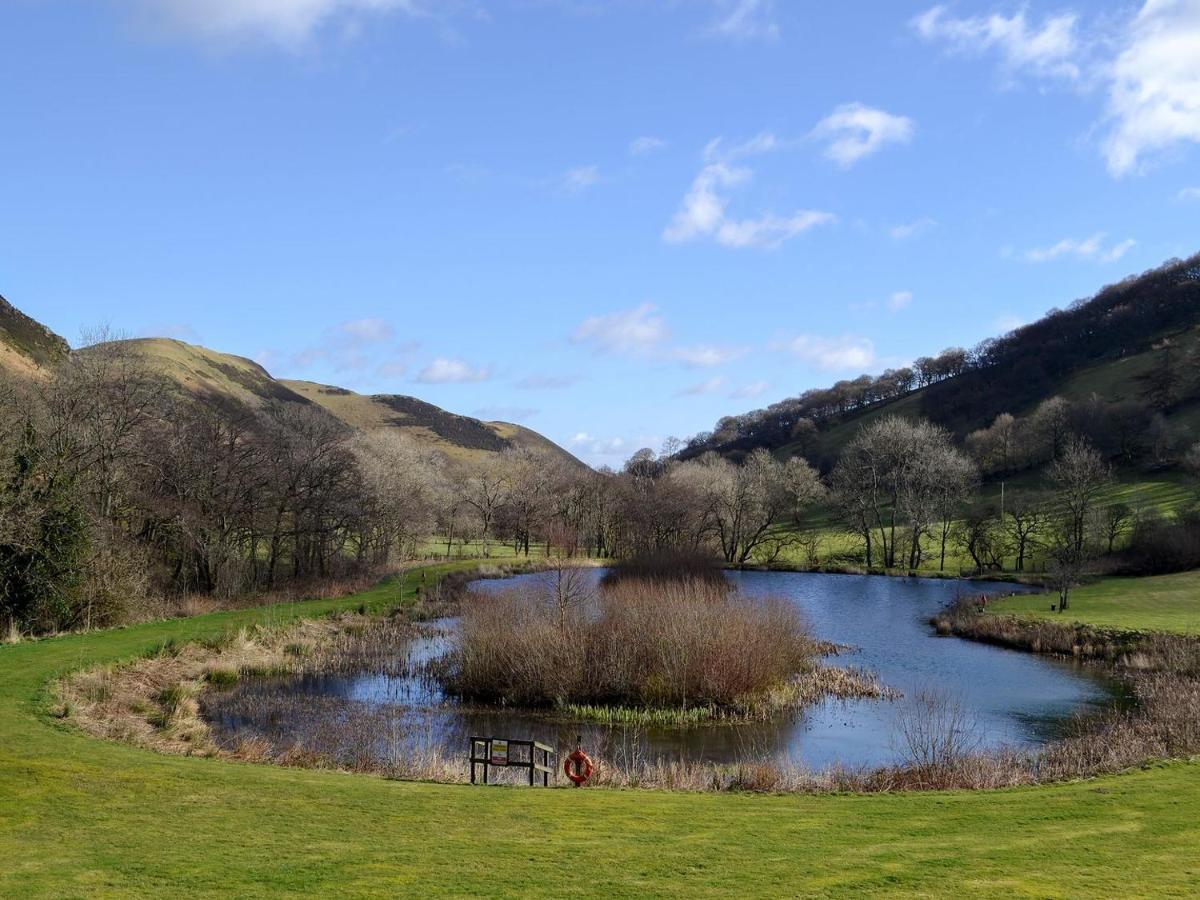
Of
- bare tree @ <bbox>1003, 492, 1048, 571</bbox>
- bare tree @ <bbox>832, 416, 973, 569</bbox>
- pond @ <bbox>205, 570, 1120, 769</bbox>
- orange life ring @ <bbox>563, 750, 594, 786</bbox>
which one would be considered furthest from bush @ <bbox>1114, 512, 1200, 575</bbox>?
orange life ring @ <bbox>563, 750, 594, 786</bbox>

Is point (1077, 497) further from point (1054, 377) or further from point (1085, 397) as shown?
point (1054, 377)

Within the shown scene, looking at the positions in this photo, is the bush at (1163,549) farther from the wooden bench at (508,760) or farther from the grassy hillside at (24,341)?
the grassy hillside at (24,341)

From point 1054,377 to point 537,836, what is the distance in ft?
521

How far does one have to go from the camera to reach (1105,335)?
15475cm

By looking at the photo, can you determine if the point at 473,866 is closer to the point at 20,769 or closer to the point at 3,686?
the point at 20,769

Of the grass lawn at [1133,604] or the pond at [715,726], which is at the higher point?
the grass lawn at [1133,604]

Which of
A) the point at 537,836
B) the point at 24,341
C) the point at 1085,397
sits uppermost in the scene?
the point at 24,341

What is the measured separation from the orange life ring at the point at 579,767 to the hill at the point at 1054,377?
102 meters

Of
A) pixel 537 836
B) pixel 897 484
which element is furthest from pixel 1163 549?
pixel 537 836

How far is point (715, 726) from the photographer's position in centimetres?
2662

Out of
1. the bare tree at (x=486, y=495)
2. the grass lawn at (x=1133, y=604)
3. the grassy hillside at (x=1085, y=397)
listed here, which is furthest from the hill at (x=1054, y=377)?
the bare tree at (x=486, y=495)

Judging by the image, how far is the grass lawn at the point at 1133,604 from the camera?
38266mm

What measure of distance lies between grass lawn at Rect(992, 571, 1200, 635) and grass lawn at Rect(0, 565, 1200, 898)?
25.4 m

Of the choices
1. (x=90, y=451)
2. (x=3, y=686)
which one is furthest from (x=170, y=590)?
(x=3, y=686)
